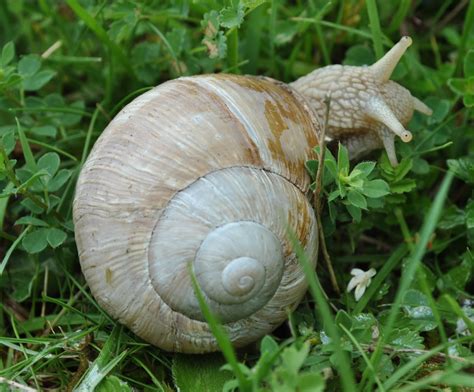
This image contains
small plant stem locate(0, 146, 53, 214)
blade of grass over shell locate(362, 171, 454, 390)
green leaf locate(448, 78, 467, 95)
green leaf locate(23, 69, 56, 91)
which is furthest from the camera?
green leaf locate(23, 69, 56, 91)

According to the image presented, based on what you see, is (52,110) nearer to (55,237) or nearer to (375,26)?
→ (55,237)

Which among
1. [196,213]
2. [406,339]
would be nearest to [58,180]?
[196,213]

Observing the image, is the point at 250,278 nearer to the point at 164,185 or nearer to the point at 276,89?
the point at 164,185

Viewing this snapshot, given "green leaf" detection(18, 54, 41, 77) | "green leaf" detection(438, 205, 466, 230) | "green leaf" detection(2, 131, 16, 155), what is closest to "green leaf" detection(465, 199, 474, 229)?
"green leaf" detection(438, 205, 466, 230)

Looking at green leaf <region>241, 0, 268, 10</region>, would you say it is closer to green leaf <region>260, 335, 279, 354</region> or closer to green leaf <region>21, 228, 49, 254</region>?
green leaf <region>21, 228, 49, 254</region>

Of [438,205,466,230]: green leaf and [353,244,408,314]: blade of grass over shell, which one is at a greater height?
[438,205,466,230]: green leaf

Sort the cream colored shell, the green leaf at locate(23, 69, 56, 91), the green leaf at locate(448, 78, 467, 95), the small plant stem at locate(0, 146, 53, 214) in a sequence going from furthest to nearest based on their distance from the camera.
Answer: the green leaf at locate(23, 69, 56, 91) → the green leaf at locate(448, 78, 467, 95) → the small plant stem at locate(0, 146, 53, 214) → the cream colored shell
